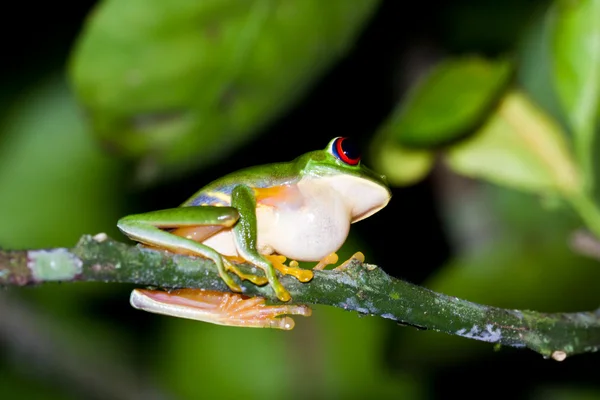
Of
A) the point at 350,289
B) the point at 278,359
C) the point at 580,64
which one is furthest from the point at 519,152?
the point at 278,359

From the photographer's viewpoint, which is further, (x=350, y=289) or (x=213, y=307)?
(x=213, y=307)

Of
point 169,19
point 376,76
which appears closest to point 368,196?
point 169,19

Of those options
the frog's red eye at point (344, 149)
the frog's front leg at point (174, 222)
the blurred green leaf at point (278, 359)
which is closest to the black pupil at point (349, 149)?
the frog's red eye at point (344, 149)

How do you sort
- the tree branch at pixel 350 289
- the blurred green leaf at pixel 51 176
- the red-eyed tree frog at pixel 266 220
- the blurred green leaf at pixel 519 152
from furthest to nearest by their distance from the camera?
the blurred green leaf at pixel 51 176
the blurred green leaf at pixel 519 152
the red-eyed tree frog at pixel 266 220
the tree branch at pixel 350 289

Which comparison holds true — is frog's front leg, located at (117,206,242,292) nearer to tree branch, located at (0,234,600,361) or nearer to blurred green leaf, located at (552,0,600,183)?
tree branch, located at (0,234,600,361)

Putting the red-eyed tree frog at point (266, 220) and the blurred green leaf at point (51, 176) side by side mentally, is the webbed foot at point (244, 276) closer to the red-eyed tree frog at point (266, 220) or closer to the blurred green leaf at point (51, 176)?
the red-eyed tree frog at point (266, 220)

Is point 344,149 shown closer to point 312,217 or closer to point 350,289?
point 312,217
